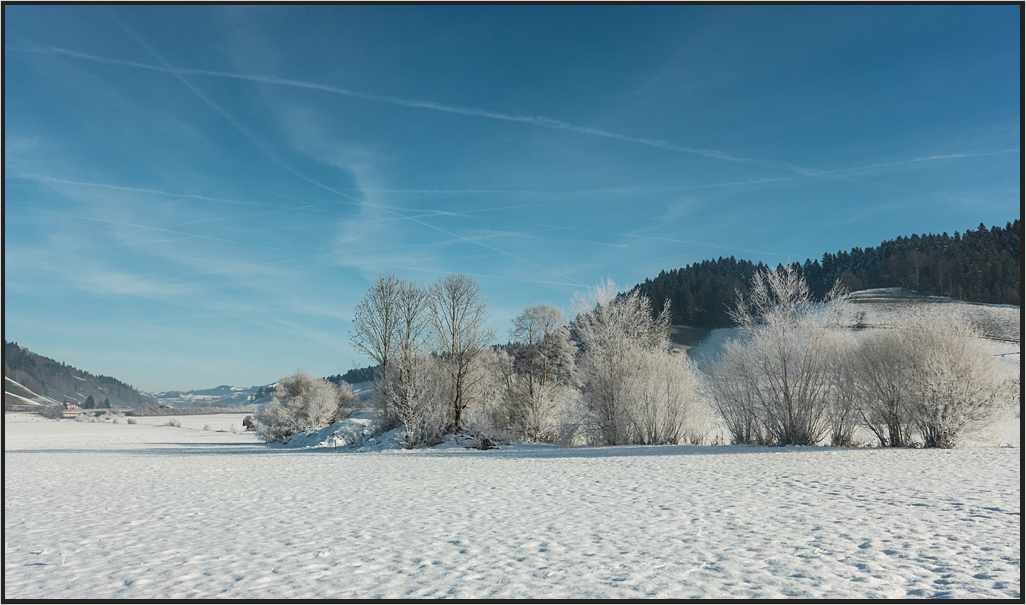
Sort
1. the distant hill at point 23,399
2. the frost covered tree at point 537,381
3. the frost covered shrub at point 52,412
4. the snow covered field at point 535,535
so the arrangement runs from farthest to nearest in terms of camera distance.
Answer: the distant hill at point 23,399 → the frost covered shrub at point 52,412 → the frost covered tree at point 537,381 → the snow covered field at point 535,535

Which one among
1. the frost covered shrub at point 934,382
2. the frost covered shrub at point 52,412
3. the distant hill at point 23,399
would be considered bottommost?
the frost covered shrub at point 52,412

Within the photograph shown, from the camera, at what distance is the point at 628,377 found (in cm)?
2461

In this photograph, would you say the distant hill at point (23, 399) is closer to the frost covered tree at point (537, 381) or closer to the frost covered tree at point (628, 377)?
the frost covered tree at point (537, 381)

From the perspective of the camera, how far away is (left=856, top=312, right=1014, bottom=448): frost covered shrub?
56.1 feet

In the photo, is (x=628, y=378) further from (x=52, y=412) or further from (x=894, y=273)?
(x=52, y=412)

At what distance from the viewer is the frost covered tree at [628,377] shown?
23859mm

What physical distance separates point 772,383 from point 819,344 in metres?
2.41

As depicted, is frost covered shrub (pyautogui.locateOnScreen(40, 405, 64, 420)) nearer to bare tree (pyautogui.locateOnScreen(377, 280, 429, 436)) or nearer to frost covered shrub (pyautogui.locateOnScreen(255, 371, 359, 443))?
frost covered shrub (pyautogui.locateOnScreen(255, 371, 359, 443))

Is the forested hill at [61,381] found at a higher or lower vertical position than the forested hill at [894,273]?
lower

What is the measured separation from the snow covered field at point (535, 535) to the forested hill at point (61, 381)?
4717 inches

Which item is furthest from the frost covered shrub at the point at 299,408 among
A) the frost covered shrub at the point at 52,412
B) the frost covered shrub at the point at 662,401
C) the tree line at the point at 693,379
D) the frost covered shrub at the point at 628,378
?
the frost covered shrub at the point at 52,412

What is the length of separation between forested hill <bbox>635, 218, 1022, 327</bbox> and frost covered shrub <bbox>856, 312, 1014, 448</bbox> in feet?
164

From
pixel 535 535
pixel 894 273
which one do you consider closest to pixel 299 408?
pixel 535 535

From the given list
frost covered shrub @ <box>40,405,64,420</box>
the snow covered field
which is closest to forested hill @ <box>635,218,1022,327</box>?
the snow covered field
